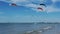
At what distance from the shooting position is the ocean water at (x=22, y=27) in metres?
1.54

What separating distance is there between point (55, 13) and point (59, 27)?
0.52 ft

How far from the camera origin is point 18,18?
1564 mm

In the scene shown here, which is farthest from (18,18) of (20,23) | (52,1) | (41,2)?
(52,1)

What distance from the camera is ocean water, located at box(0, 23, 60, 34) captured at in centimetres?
154

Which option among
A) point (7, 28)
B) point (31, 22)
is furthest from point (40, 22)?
point (7, 28)

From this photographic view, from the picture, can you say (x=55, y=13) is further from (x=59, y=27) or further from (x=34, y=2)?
(x=34, y=2)

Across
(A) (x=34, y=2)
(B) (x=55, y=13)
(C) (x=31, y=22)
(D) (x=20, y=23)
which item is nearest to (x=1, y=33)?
(D) (x=20, y=23)

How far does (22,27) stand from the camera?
1554mm

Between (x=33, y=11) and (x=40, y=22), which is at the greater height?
(x=33, y=11)

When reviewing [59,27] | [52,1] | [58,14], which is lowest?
[59,27]

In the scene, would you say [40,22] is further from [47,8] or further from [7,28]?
[7,28]

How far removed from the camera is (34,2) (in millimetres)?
1598

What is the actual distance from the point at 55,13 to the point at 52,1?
0.14 meters

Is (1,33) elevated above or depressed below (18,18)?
below
